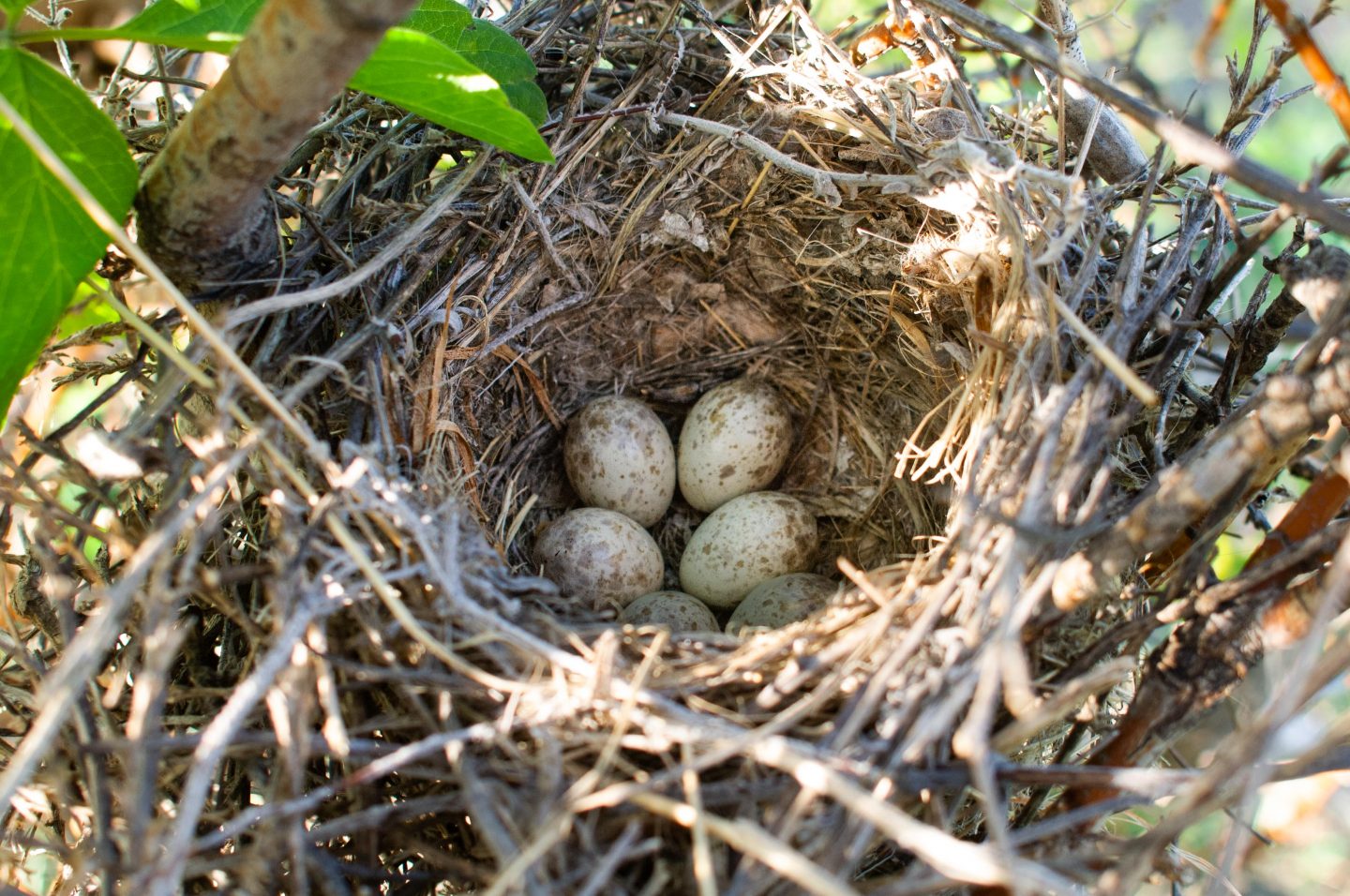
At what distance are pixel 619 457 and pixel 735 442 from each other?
0.21 metres

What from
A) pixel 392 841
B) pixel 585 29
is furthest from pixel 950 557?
pixel 585 29

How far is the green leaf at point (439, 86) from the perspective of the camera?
110cm

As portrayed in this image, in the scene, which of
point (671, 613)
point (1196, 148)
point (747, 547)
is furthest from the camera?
point (747, 547)

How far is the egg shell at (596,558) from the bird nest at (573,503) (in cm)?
7

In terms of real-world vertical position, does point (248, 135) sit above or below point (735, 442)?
above

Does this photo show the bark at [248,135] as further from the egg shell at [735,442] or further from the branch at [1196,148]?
the egg shell at [735,442]

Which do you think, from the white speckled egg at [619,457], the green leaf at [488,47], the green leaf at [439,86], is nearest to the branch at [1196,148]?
the green leaf at [439,86]

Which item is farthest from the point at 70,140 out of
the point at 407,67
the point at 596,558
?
the point at 596,558

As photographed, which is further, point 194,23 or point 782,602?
point 782,602

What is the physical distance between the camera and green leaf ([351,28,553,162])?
3.59ft

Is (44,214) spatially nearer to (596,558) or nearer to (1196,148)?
(596,558)

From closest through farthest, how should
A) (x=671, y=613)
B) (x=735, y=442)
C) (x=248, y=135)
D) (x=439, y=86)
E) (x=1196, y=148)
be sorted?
1. (x=1196, y=148)
2. (x=248, y=135)
3. (x=439, y=86)
4. (x=671, y=613)
5. (x=735, y=442)

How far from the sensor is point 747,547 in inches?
68.2

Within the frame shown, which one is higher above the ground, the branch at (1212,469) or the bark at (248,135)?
the bark at (248,135)
